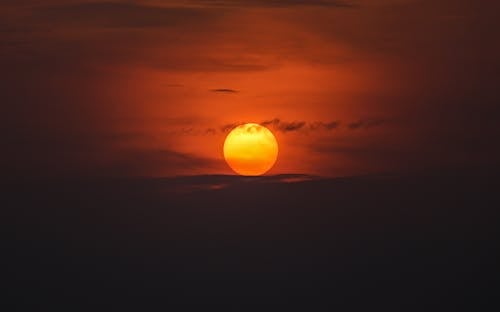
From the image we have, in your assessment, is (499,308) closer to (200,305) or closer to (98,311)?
(200,305)

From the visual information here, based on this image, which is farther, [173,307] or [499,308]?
[173,307]

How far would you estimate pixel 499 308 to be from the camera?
3581cm

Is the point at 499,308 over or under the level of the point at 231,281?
under

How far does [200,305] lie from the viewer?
42156 mm

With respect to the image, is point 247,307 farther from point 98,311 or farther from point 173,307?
point 98,311

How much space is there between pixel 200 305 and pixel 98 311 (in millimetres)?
6301

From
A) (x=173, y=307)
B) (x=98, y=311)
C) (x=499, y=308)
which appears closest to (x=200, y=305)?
(x=173, y=307)

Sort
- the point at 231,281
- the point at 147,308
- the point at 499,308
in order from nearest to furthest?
the point at 499,308 < the point at 147,308 < the point at 231,281

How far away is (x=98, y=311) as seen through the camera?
124 feet

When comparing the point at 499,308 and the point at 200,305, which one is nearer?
the point at 499,308

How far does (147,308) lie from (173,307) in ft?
6.62

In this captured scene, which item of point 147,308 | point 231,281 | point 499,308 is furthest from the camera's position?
point 231,281

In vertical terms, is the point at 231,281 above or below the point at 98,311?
above

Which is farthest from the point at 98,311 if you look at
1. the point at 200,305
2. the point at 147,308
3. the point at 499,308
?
the point at 499,308
